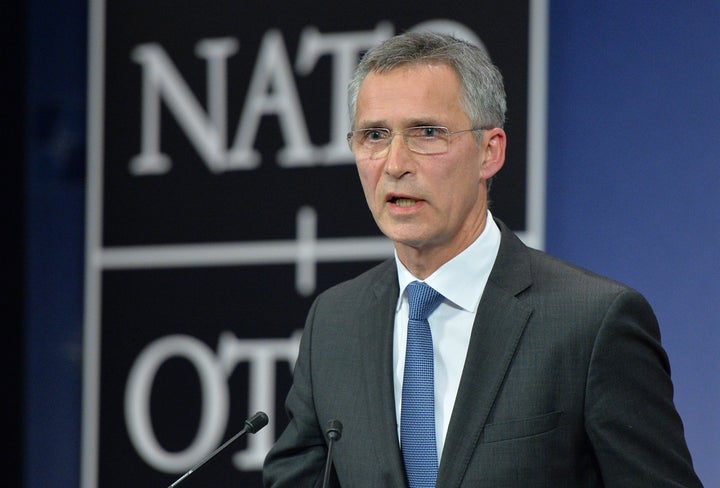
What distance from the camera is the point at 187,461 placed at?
347 centimetres

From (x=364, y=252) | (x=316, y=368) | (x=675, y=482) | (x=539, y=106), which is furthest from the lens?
(x=364, y=252)

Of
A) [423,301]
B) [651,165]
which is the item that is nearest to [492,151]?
[423,301]

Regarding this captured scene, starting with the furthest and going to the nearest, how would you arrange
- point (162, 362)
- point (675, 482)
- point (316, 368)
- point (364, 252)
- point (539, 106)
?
point (162, 362)
point (364, 252)
point (539, 106)
point (316, 368)
point (675, 482)

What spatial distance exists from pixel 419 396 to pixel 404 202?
334 millimetres

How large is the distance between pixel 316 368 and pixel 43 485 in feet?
6.38

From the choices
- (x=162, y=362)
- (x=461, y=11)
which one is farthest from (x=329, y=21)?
(x=162, y=362)

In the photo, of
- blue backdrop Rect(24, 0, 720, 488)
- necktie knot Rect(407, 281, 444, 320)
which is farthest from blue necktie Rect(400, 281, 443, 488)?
blue backdrop Rect(24, 0, 720, 488)

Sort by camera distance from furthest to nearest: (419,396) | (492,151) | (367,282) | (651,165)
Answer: (651,165) → (367,282) → (492,151) → (419,396)

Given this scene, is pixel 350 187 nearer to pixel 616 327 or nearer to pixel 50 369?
pixel 50 369

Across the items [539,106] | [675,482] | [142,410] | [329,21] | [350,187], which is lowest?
[142,410]

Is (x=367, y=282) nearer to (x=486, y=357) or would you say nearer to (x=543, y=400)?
(x=486, y=357)

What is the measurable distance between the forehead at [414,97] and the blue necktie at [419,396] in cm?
30

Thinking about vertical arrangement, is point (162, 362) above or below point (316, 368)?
below

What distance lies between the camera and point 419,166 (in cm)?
186
